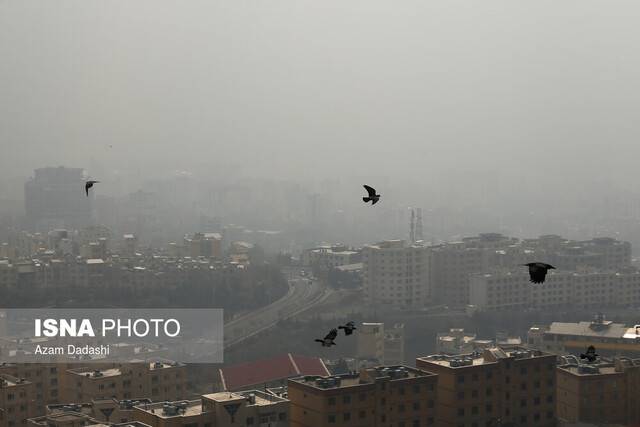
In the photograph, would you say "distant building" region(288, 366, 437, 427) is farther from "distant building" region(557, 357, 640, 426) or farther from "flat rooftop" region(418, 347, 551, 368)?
"distant building" region(557, 357, 640, 426)

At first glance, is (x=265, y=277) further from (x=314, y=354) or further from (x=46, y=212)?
(x=46, y=212)

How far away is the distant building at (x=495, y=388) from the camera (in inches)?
216

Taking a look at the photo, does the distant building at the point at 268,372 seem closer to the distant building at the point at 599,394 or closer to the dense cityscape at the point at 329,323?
the dense cityscape at the point at 329,323

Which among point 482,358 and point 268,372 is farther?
point 268,372

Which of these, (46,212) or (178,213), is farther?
(178,213)

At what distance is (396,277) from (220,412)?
7.47 m

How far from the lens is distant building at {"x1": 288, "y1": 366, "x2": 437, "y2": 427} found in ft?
16.7

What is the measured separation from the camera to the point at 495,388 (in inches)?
220

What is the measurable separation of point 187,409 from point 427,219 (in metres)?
16.6

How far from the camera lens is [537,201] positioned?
2486cm

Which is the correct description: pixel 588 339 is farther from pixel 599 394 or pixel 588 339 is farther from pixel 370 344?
pixel 599 394

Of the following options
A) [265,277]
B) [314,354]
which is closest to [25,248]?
[265,277]

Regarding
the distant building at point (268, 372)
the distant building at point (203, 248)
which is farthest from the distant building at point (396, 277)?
the distant building at point (268, 372)

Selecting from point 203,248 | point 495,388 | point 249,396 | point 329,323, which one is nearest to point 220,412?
point 249,396
